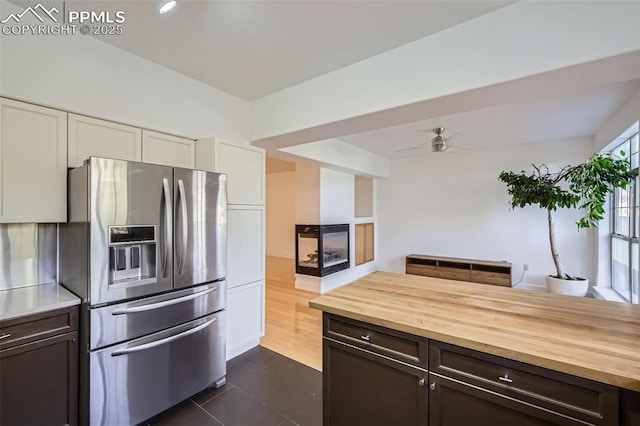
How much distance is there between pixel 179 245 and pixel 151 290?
1.12 ft

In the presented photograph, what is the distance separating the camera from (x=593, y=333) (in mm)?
1177

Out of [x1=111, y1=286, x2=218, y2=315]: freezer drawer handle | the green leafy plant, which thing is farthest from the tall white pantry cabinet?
the green leafy plant

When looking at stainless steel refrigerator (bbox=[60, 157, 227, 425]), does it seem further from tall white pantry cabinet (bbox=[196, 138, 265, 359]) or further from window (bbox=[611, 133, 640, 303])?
window (bbox=[611, 133, 640, 303])

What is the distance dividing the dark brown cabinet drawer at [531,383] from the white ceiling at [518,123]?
2.94 meters

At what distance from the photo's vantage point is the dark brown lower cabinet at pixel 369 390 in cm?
133

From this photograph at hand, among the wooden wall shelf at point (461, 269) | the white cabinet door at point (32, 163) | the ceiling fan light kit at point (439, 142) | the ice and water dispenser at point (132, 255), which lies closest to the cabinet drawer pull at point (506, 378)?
the ice and water dispenser at point (132, 255)

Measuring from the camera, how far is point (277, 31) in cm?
184

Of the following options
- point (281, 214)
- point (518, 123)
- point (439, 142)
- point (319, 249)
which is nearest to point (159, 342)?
point (319, 249)

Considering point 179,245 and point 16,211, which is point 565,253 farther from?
point 16,211

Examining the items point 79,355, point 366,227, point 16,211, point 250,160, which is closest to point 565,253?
point 366,227

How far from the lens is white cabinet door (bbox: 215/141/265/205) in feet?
8.36

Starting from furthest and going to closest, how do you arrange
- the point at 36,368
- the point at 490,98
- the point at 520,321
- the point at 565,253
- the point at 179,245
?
the point at 565,253
the point at 179,245
the point at 490,98
the point at 36,368
the point at 520,321

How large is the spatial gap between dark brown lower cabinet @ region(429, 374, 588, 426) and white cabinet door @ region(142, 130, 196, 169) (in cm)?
248

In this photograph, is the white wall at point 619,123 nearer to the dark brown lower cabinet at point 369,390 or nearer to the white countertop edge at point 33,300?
the dark brown lower cabinet at point 369,390
